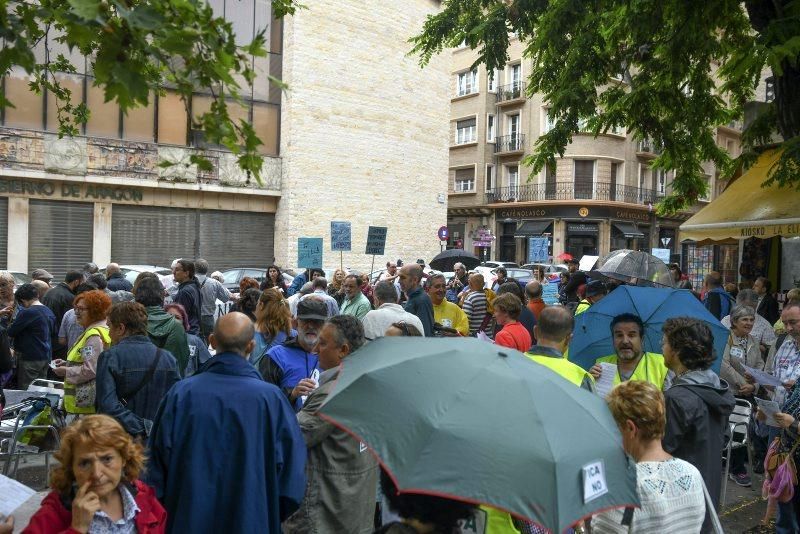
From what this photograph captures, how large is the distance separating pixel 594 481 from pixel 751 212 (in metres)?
10.1

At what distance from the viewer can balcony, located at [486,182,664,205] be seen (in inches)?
1511

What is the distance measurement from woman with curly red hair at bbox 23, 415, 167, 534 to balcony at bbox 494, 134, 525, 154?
128 feet

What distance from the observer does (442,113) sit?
3147 cm

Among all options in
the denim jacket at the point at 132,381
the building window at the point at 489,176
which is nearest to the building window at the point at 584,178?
the building window at the point at 489,176

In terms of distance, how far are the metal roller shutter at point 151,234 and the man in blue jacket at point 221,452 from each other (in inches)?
933

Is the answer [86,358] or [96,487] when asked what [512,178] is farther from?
[96,487]

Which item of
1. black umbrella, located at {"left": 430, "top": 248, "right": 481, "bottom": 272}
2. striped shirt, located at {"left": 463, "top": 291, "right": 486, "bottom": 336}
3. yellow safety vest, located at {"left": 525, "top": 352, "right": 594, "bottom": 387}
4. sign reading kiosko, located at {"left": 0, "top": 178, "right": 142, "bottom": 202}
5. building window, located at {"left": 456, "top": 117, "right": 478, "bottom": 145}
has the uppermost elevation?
building window, located at {"left": 456, "top": 117, "right": 478, "bottom": 145}

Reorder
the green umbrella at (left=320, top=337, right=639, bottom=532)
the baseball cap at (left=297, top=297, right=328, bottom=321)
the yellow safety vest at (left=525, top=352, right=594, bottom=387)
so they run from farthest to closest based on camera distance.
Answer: the baseball cap at (left=297, top=297, right=328, bottom=321)
the yellow safety vest at (left=525, top=352, right=594, bottom=387)
the green umbrella at (left=320, top=337, right=639, bottom=532)

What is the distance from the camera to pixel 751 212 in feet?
35.4

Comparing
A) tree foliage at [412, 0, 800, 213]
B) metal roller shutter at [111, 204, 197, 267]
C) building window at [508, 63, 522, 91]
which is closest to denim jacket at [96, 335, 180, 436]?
tree foliage at [412, 0, 800, 213]

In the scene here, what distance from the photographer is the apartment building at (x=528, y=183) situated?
38.4m

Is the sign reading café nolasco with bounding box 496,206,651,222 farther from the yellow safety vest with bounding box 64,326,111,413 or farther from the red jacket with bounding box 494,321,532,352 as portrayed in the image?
the yellow safety vest with bounding box 64,326,111,413

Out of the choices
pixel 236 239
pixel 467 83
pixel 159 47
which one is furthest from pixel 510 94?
pixel 159 47

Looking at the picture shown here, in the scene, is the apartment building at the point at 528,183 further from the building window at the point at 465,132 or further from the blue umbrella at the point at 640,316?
the blue umbrella at the point at 640,316
